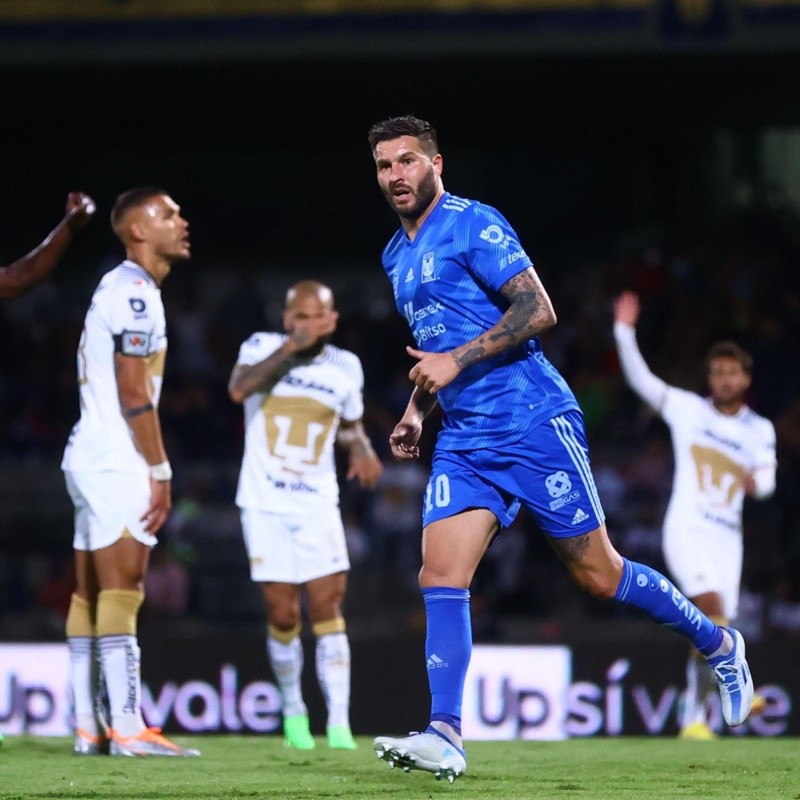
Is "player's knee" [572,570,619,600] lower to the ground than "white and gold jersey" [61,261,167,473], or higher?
lower

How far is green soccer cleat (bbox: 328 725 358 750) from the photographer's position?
7.11m

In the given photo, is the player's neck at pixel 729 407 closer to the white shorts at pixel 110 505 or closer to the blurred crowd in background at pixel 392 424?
the blurred crowd in background at pixel 392 424

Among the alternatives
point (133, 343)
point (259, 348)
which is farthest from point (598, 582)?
point (259, 348)

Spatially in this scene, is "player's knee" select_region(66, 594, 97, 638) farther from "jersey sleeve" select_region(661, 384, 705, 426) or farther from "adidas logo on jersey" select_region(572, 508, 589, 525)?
"jersey sleeve" select_region(661, 384, 705, 426)

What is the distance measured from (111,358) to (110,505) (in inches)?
23.1

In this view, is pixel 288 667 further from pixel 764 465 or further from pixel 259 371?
pixel 764 465

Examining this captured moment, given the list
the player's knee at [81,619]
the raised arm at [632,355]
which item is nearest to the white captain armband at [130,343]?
the player's knee at [81,619]

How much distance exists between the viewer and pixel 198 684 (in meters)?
9.27

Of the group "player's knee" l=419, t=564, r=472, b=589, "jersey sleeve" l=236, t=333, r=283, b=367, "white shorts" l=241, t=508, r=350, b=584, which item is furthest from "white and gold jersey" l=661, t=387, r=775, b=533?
"player's knee" l=419, t=564, r=472, b=589

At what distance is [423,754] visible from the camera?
450cm

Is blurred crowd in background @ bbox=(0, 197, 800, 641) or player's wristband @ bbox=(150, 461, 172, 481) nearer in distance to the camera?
player's wristband @ bbox=(150, 461, 172, 481)

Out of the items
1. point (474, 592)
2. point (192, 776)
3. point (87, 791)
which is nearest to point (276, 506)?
point (192, 776)

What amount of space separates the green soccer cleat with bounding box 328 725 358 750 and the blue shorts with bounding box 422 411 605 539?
249cm

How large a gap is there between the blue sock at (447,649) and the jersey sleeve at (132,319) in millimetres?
1845
